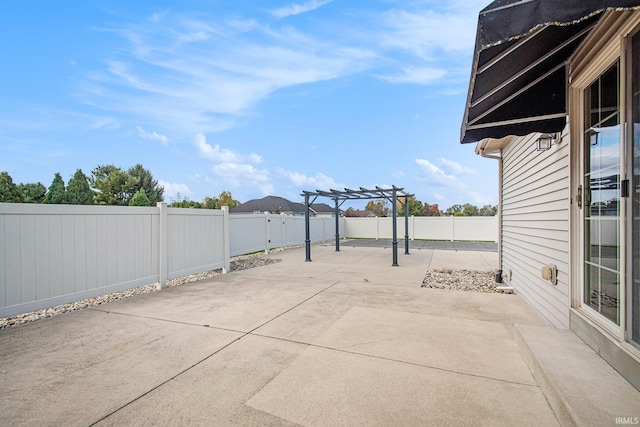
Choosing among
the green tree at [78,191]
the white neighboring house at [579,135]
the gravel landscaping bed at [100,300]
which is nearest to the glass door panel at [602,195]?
the white neighboring house at [579,135]

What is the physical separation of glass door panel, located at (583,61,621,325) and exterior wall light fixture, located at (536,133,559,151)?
74cm

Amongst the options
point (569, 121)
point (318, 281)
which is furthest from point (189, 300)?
point (569, 121)

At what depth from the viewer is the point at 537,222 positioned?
12.8 feet

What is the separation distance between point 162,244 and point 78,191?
25.5 m

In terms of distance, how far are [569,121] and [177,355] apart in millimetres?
4327

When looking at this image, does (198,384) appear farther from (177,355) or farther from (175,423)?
(177,355)

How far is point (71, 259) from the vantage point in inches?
160

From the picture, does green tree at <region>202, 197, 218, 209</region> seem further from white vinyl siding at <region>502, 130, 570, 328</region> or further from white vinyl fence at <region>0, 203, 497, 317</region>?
white vinyl siding at <region>502, 130, 570, 328</region>

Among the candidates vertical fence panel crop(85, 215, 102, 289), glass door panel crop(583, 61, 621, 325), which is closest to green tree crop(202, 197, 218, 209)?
vertical fence panel crop(85, 215, 102, 289)

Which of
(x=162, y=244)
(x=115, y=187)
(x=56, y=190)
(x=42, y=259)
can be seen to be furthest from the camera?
(x=115, y=187)

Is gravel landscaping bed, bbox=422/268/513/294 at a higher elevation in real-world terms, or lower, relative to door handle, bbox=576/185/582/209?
lower

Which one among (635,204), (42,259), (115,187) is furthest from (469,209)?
(115,187)

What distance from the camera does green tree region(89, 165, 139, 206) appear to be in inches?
1153

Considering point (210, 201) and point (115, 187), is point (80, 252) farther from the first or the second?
point (210, 201)
